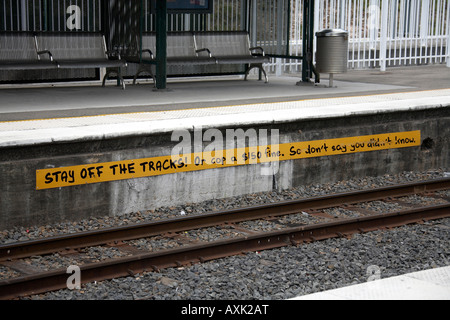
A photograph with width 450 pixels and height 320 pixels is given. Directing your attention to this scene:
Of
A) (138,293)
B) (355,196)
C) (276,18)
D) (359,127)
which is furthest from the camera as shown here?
(276,18)

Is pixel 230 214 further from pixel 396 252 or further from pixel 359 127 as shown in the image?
pixel 359 127

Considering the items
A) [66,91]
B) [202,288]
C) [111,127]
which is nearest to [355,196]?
[111,127]

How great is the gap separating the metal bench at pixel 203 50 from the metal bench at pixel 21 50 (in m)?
1.60

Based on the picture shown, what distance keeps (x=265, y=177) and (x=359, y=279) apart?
3.32m

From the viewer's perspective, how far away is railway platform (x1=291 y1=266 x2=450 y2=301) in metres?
4.65

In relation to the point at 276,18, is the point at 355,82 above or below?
below

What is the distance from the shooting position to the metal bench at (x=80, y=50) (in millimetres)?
12316

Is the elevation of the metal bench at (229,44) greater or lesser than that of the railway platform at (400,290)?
greater

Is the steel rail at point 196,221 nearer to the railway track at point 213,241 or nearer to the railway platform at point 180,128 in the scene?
the railway track at point 213,241

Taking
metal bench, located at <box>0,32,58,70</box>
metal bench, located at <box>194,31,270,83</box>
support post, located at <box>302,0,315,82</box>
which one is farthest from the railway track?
metal bench, located at <box>194,31,270,83</box>

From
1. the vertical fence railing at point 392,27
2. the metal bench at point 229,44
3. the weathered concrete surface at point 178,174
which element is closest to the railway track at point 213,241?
the weathered concrete surface at point 178,174

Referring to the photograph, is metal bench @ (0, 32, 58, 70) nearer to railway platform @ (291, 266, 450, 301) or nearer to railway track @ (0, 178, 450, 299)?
railway track @ (0, 178, 450, 299)

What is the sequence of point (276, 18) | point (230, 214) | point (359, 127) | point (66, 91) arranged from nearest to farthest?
point (230, 214) < point (359, 127) < point (66, 91) < point (276, 18)

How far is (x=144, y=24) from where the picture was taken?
14.0 metres
